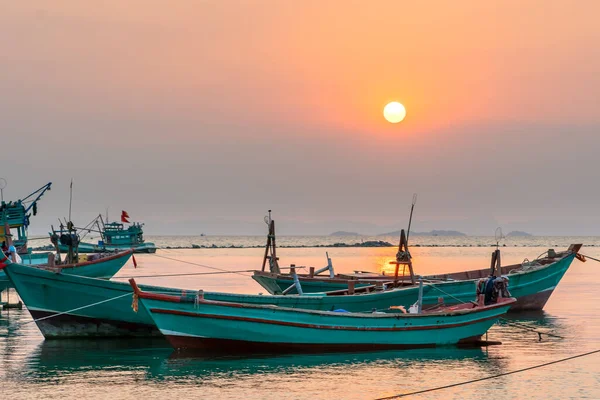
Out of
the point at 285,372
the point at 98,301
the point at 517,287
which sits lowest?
the point at 285,372

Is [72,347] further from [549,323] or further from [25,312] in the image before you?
[549,323]

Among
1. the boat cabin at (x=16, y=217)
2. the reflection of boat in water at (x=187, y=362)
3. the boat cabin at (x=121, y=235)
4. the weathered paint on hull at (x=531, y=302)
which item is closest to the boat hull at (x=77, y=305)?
the reflection of boat in water at (x=187, y=362)

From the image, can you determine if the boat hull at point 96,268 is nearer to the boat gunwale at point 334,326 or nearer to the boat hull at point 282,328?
the boat hull at point 282,328

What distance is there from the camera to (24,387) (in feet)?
60.5

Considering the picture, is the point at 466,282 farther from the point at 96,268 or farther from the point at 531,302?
the point at 96,268

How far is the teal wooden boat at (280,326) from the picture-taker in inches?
826

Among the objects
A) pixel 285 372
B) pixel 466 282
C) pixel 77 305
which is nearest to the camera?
pixel 285 372

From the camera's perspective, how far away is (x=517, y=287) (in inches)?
1284

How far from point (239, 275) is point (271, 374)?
4720 cm

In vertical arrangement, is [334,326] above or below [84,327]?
above

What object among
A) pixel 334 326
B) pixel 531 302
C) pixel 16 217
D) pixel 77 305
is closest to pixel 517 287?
pixel 531 302

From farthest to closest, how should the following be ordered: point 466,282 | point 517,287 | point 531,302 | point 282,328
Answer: point 531,302
point 517,287
point 466,282
point 282,328

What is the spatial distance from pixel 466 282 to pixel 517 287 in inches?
177

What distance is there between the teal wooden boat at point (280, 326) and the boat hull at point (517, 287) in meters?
3.91
